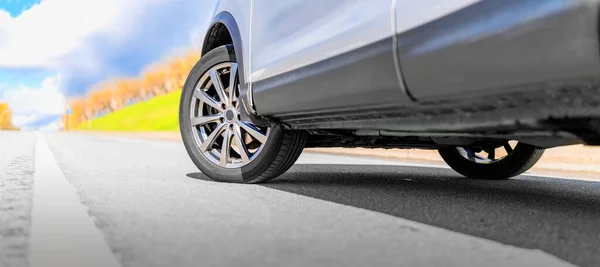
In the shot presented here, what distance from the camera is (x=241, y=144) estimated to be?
14.2 ft

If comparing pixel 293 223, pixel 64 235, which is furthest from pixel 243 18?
pixel 64 235

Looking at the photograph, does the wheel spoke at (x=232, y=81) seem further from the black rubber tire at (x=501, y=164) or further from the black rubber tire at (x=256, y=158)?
the black rubber tire at (x=501, y=164)

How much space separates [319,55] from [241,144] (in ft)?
4.14

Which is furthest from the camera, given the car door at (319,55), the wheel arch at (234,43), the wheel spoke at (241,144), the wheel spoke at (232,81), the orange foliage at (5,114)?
the orange foliage at (5,114)

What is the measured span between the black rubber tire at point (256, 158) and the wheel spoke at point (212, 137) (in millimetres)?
76

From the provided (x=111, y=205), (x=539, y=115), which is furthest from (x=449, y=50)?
(x=111, y=205)

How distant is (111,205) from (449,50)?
1.97 meters

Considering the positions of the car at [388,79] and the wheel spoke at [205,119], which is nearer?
the car at [388,79]

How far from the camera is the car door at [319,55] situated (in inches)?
111

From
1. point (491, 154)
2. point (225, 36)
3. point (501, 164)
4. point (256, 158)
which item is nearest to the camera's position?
point (256, 158)

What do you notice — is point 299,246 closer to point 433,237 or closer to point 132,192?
point 433,237

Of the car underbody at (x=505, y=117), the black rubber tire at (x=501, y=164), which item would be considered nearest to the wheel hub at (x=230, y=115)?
the car underbody at (x=505, y=117)

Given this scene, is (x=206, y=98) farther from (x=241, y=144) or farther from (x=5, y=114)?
(x=5, y=114)

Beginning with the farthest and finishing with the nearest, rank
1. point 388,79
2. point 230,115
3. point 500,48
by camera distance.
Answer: point 230,115
point 388,79
point 500,48
